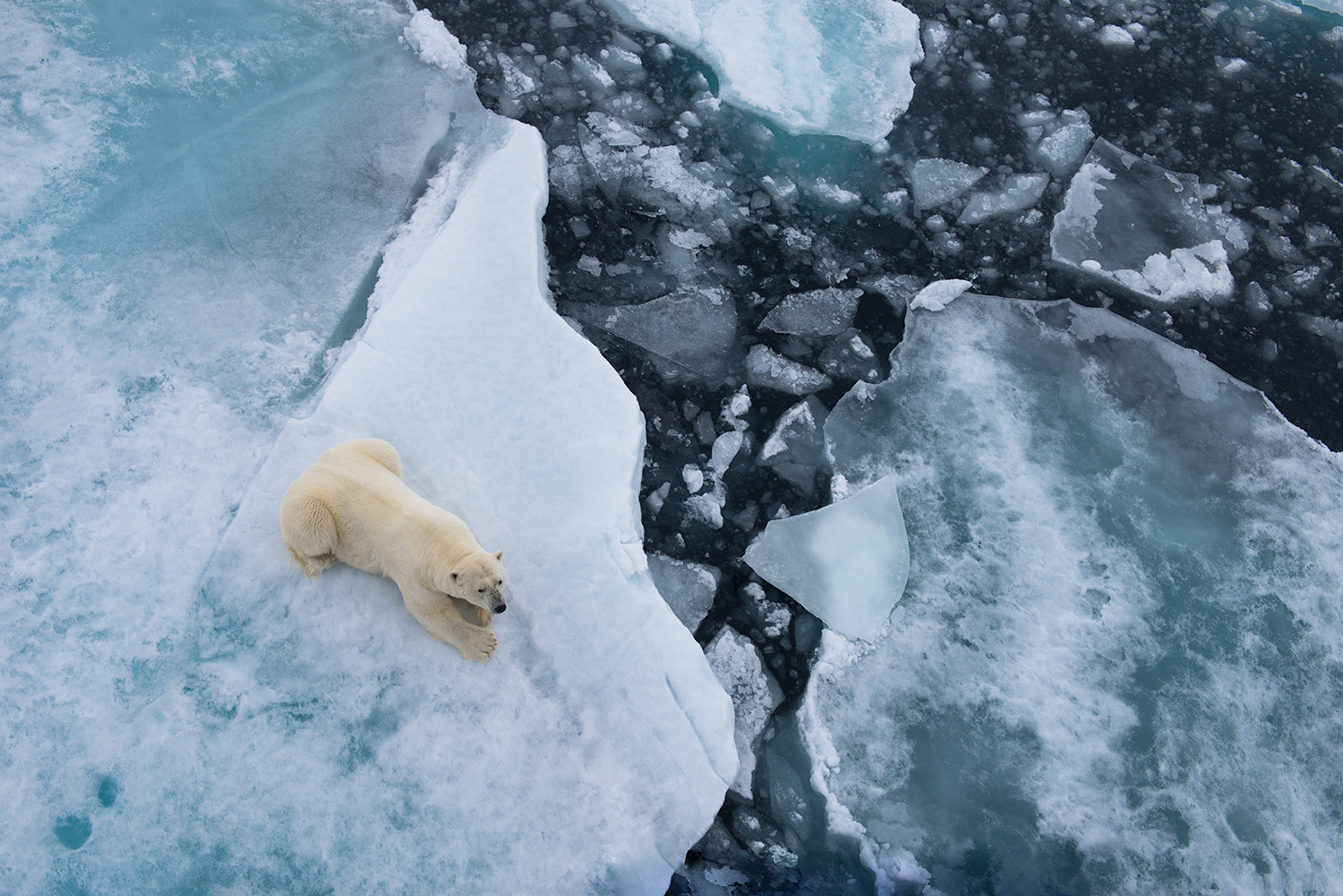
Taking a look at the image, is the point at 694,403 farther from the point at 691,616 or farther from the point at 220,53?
the point at 220,53

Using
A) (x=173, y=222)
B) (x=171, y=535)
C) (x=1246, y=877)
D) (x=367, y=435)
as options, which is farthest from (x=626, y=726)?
(x=173, y=222)

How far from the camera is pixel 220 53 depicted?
405cm

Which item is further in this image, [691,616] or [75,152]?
[75,152]

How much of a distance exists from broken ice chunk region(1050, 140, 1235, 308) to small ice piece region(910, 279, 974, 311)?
588mm

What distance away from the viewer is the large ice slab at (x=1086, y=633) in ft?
9.19

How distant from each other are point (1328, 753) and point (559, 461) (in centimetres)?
303

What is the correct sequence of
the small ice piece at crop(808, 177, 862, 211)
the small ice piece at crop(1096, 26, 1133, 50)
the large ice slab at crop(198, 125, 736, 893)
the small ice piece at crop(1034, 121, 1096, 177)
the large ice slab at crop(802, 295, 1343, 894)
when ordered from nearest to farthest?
the large ice slab at crop(198, 125, 736, 893) → the large ice slab at crop(802, 295, 1343, 894) → the small ice piece at crop(808, 177, 862, 211) → the small ice piece at crop(1034, 121, 1096, 177) → the small ice piece at crop(1096, 26, 1133, 50)

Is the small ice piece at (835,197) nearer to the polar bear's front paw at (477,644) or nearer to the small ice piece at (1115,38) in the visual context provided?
the small ice piece at (1115,38)

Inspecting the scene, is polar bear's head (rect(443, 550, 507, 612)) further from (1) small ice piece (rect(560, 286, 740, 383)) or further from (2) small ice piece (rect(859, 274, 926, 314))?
(2) small ice piece (rect(859, 274, 926, 314))

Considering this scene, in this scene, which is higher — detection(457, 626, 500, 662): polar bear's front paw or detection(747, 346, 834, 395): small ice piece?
detection(747, 346, 834, 395): small ice piece

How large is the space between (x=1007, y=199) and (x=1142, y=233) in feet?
2.28

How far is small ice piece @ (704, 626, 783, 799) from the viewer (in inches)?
114

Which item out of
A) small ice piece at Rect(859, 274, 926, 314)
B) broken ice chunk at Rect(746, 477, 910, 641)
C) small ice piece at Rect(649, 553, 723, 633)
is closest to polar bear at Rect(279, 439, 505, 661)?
small ice piece at Rect(649, 553, 723, 633)

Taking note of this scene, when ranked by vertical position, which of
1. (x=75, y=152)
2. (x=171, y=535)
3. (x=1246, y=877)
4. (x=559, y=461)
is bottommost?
(x=1246, y=877)
